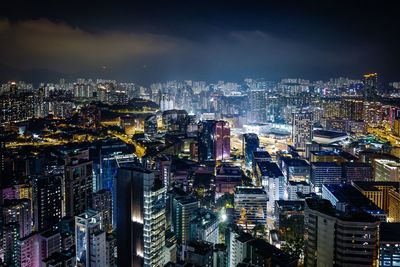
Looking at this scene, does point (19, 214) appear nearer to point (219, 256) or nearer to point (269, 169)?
point (219, 256)

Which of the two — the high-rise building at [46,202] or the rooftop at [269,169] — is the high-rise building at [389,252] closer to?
the rooftop at [269,169]

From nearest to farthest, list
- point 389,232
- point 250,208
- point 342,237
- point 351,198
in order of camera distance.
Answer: point 342,237 < point 389,232 < point 351,198 < point 250,208

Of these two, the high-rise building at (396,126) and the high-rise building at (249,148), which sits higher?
the high-rise building at (396,126)

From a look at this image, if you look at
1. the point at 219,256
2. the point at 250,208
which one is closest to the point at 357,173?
the point at 250,208

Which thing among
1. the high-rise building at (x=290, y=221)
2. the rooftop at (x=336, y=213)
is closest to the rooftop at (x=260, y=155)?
the high-rise building at (x=290, y=221)

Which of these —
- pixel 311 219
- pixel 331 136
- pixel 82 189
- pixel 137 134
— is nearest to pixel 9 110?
pixel 137 134

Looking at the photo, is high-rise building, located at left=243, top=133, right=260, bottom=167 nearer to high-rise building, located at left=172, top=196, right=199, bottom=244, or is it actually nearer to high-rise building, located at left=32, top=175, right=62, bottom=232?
high-rise building, located at left=172, top=196, right=199, bottom=244

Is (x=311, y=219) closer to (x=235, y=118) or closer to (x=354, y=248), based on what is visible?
(x=354, y=248)
